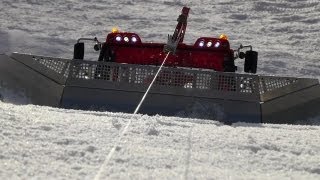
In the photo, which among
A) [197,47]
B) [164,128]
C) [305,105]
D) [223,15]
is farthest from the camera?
[223,15]

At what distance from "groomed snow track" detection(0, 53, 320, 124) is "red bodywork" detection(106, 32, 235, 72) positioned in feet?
3.46

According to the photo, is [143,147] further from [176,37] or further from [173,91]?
[176,37]

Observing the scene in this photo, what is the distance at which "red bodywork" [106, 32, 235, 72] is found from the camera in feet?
27.7

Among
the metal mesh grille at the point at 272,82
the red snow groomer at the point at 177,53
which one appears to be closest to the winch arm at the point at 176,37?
the red snow groomer at the point at 177,53

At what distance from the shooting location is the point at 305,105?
7.36 m

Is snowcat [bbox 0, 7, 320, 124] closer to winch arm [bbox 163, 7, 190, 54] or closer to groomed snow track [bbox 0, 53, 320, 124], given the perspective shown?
groomed snow track [bbox 0, 53, 320, 124]

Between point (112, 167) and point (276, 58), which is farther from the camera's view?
point (276, 58)

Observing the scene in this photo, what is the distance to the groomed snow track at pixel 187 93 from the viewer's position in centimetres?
720

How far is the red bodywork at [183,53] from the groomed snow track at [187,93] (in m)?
1.06

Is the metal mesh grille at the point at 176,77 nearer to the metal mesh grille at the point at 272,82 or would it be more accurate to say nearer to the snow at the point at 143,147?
the metal mesh grille at the point at 272,82

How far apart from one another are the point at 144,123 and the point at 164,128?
0.84 feet

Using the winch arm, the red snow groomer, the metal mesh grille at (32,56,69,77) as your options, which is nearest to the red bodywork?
the red snow groomer

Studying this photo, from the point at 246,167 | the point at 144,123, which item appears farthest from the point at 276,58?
the point at 246,167

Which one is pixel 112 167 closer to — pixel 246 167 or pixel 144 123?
pixel 246 167
